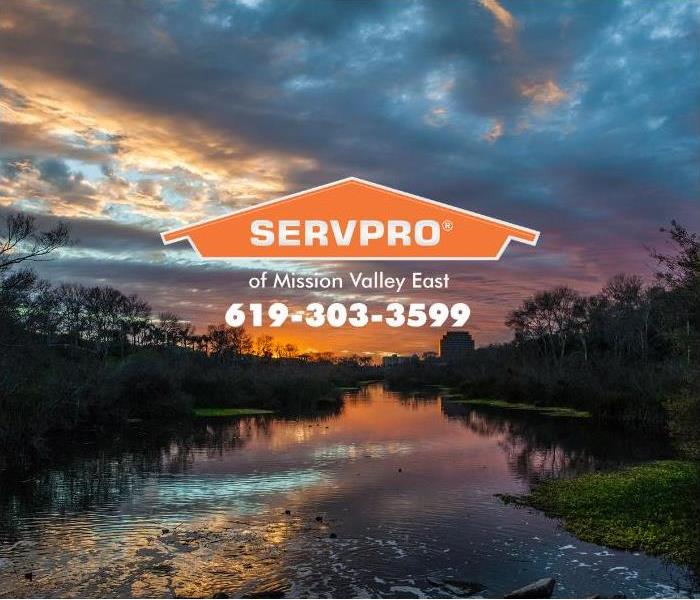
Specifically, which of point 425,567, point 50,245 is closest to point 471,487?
point 425,567

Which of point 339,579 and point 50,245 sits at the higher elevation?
point 50,245

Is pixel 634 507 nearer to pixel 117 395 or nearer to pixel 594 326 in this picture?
pixel 117 395

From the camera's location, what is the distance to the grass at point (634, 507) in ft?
59.0

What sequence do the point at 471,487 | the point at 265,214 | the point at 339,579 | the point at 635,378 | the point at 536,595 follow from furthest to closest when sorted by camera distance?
1. the point at 635,378
2. the point at 471,487
3. the point at 265,214
4. the point at 339,579
5. the point at 536,595

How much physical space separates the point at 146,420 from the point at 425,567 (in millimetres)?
45467

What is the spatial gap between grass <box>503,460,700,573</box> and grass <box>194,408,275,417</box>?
42.4m

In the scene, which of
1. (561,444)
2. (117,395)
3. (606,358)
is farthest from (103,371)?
(606,358)

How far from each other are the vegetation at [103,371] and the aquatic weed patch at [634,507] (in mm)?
23702

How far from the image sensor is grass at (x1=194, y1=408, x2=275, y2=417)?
65.1 m

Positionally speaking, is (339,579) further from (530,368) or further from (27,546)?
(530,368)

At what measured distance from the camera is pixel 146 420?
191 ft

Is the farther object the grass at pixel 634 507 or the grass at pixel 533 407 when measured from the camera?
the grass at pixel 533 407

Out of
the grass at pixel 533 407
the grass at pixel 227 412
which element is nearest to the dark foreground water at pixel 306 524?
the grass at pixel 533 407

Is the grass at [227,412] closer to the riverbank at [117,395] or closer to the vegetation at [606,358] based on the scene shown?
the riverbank at [117,395]
